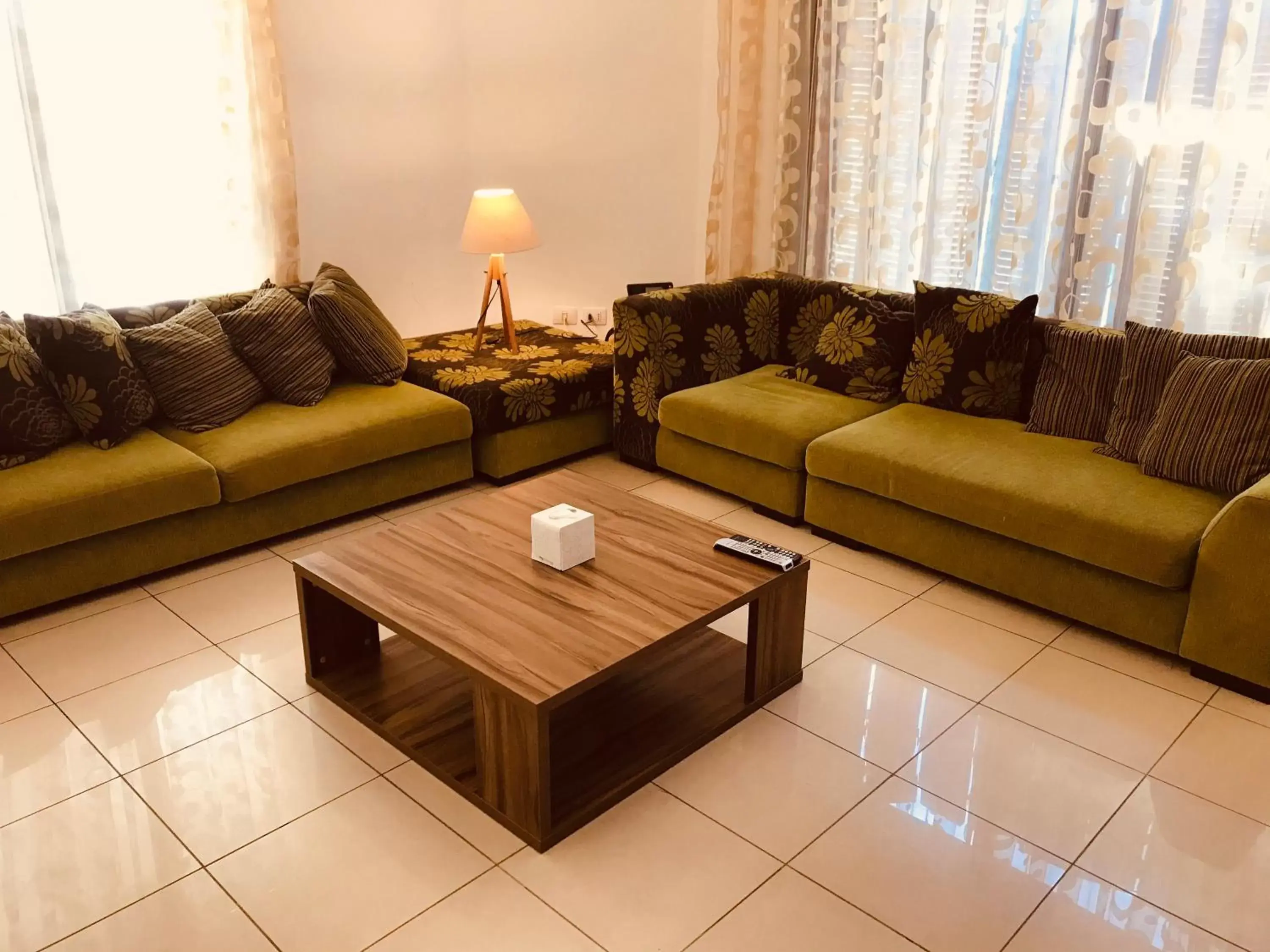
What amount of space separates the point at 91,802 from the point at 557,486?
5.00 feet

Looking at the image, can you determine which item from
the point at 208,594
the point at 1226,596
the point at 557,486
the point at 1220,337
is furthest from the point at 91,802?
the point at 1220,337

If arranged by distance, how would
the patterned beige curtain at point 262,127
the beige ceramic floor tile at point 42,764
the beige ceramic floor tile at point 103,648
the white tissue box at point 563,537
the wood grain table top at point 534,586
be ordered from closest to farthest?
1. the wood grain table top at point 534,586
2. the beige ceramic floor tile at point 42,764
3. the white tissue box at point 563,537
4. the beige ceramic floor tile at point 103,648
5. the patterned beige curtain at point 262,127

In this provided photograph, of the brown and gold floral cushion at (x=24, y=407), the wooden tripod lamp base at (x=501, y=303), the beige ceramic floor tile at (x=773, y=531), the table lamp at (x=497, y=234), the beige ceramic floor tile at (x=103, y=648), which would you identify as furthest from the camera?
the wooden tripod lamp base at (x=501, y=303)

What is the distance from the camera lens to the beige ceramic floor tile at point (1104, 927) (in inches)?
77.1

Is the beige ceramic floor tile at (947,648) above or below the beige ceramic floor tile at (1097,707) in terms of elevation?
above

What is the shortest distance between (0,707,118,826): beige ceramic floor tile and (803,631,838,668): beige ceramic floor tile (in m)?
1.85

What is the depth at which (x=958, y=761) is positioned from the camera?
2.51 metres

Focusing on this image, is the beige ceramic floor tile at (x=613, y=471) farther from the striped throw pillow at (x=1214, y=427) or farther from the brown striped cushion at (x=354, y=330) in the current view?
the striped throw pillow at (x=1214, y=427)

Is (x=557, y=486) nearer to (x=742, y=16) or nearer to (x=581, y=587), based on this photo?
(x=581, y=587)

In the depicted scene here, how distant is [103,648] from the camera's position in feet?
9.78

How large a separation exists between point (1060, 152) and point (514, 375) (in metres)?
2.27

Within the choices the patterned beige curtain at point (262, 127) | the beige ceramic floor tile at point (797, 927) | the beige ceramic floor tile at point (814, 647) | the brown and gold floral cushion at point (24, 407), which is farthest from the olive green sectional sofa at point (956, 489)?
the brown and gold floral cushion at point (24, 407)

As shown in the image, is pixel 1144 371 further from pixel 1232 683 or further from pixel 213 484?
pixel 213 484

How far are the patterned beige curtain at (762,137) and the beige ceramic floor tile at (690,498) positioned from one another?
1.19 m
